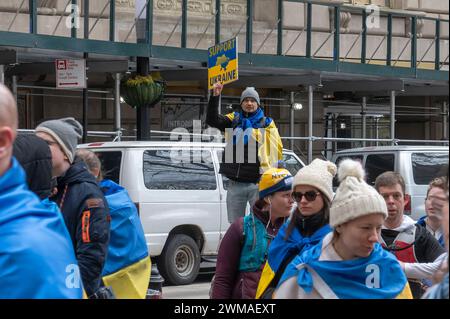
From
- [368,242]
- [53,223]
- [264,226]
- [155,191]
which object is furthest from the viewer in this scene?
[155,191]

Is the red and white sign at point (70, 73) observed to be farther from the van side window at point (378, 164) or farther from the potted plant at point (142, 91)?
the van side window at point (378, 164)

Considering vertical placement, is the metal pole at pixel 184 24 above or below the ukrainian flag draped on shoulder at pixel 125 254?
above

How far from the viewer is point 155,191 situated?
44.7 feet

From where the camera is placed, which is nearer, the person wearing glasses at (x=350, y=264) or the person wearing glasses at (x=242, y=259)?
the person wearing glasses at (x=350, y=264)

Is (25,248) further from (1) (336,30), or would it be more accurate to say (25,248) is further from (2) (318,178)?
(1) (336,30)

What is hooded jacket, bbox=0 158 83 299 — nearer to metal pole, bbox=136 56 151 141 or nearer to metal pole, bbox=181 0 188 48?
metal pole, bbox=136 56 151 141

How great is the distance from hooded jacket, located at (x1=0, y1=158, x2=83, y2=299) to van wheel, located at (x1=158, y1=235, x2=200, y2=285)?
10.7 m

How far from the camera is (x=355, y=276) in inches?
172

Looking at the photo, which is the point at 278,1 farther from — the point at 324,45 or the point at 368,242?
the point at 368,242

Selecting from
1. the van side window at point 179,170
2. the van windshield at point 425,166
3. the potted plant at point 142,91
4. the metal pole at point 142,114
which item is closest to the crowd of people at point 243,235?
the van side window at point 179,170

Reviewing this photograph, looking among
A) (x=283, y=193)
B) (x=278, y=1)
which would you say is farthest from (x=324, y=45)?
(x=283, y=193)

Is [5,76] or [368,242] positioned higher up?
[5,76]

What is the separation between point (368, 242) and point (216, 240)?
9788mm

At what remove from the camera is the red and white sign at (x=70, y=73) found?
16750mm
